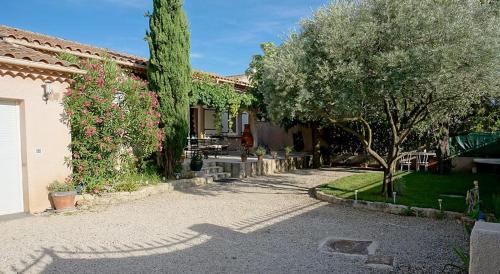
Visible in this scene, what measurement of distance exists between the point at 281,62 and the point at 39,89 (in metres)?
5.90

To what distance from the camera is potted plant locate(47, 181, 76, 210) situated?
8.83 m

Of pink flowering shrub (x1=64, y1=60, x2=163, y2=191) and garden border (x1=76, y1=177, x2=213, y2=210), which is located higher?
pink flowering shrub (x1=64, y1=60, x2=163, y2=191)

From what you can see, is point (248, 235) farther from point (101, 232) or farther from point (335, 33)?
point (335, 33)

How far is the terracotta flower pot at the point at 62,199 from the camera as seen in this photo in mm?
8812

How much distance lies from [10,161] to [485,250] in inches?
368

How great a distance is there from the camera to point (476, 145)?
651 inches

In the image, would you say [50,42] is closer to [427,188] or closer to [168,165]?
[168,165]

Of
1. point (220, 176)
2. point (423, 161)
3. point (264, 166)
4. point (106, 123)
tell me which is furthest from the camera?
point (423, 161)

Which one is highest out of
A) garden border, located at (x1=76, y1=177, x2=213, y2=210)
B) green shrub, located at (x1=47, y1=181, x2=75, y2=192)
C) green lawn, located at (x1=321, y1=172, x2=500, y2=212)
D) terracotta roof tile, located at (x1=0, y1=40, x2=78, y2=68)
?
terracotta roof tile, located at (x1=0, y1=40, x2=78, y2=68)

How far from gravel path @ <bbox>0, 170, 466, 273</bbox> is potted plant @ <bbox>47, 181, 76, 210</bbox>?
18.4 inches

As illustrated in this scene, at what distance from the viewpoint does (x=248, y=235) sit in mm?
6914

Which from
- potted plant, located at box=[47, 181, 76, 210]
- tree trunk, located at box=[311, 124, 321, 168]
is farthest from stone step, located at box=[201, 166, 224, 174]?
potted plant, located at box=[47, 181, 76, 210]

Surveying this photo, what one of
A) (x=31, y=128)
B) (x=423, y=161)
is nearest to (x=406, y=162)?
(x=423, y=161)

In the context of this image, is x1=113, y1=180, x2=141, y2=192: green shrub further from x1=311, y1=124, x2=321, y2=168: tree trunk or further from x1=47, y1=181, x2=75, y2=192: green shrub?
x1=311, y1=124, x2=321, y2=168: tree trunk
